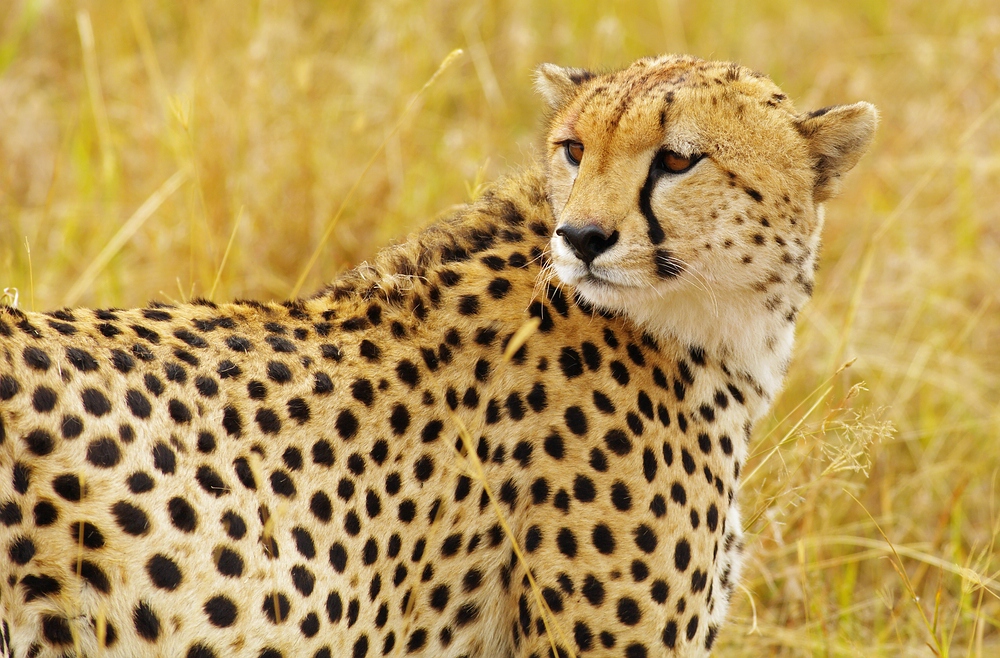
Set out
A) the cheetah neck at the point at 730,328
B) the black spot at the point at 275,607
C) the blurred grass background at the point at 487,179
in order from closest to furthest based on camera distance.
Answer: the black spot at the point at 275,607 < the cheetah neck at the point at 730,328 < the blurred grass background at the point at 487,179

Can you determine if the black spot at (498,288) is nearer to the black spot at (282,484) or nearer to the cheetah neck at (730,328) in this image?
the cheetah neck at (730,328)

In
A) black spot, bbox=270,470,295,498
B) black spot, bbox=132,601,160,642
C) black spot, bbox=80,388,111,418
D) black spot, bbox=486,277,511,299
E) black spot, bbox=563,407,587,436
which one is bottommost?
black spot, bbox=132,601,160,642

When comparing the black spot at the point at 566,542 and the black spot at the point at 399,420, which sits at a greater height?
the black spot at the point at 399,420

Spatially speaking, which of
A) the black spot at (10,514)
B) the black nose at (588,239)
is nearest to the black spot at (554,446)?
the black nose at (588,239)

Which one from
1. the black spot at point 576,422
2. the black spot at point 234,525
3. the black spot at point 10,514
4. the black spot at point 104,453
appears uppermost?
the black spot at point 576,422

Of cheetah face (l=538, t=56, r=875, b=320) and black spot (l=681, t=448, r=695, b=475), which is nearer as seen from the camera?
cheetah face (l=538, t=56, r=875, b=320)

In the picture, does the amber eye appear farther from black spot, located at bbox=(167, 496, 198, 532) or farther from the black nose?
black spot, located at bbox=(167, 496, 198, 532)

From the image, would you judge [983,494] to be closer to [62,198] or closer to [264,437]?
[264,437]

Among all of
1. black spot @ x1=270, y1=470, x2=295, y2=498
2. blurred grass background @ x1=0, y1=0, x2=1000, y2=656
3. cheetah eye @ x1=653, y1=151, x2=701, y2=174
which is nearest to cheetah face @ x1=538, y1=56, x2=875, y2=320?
cheetah eye @ x1=653, y1=151, x2=701, y2=174

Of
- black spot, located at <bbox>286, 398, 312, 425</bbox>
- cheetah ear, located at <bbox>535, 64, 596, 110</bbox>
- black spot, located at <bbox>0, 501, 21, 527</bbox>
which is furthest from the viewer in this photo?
cheetah ear, located at <bbox>535, 64, 596, 110</bbox>

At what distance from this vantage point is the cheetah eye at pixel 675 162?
2.32 meters

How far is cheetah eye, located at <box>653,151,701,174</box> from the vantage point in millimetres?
2324

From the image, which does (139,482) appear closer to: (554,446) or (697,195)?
(554,446)

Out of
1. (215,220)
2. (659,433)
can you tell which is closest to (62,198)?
(215,220)
